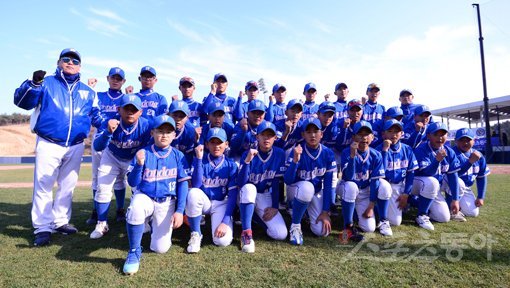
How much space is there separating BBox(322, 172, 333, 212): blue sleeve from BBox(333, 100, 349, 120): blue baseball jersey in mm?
1740

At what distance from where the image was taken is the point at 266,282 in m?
2.56

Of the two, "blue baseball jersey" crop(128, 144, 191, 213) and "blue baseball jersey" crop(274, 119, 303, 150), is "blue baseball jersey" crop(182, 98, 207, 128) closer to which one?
"blue baseball jersey" crop(274, 119, 303, 150)

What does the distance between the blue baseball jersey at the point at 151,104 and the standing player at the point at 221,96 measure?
66 centimetres

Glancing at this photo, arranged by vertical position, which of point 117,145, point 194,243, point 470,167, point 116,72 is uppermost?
point 116,72

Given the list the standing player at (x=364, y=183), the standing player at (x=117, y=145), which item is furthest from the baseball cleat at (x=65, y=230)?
the standing player at (x=364, y=183)

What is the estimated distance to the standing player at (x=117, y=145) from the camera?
375 centimetres

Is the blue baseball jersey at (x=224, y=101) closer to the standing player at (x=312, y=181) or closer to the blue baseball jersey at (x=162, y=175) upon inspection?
the standing player at (x=312, y=181)

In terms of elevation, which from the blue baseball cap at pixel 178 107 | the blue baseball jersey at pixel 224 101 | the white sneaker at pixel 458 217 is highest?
the blue baseball jersey at pixel 224 101

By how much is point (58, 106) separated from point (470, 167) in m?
6.14

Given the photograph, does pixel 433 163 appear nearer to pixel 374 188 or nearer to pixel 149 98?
pixel 374 188

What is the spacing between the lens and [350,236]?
3.71 meters

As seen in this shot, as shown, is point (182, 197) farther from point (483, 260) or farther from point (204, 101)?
point (483, 260)

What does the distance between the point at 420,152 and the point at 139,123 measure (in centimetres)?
416

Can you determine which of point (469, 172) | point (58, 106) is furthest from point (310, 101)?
point (58, 106)
